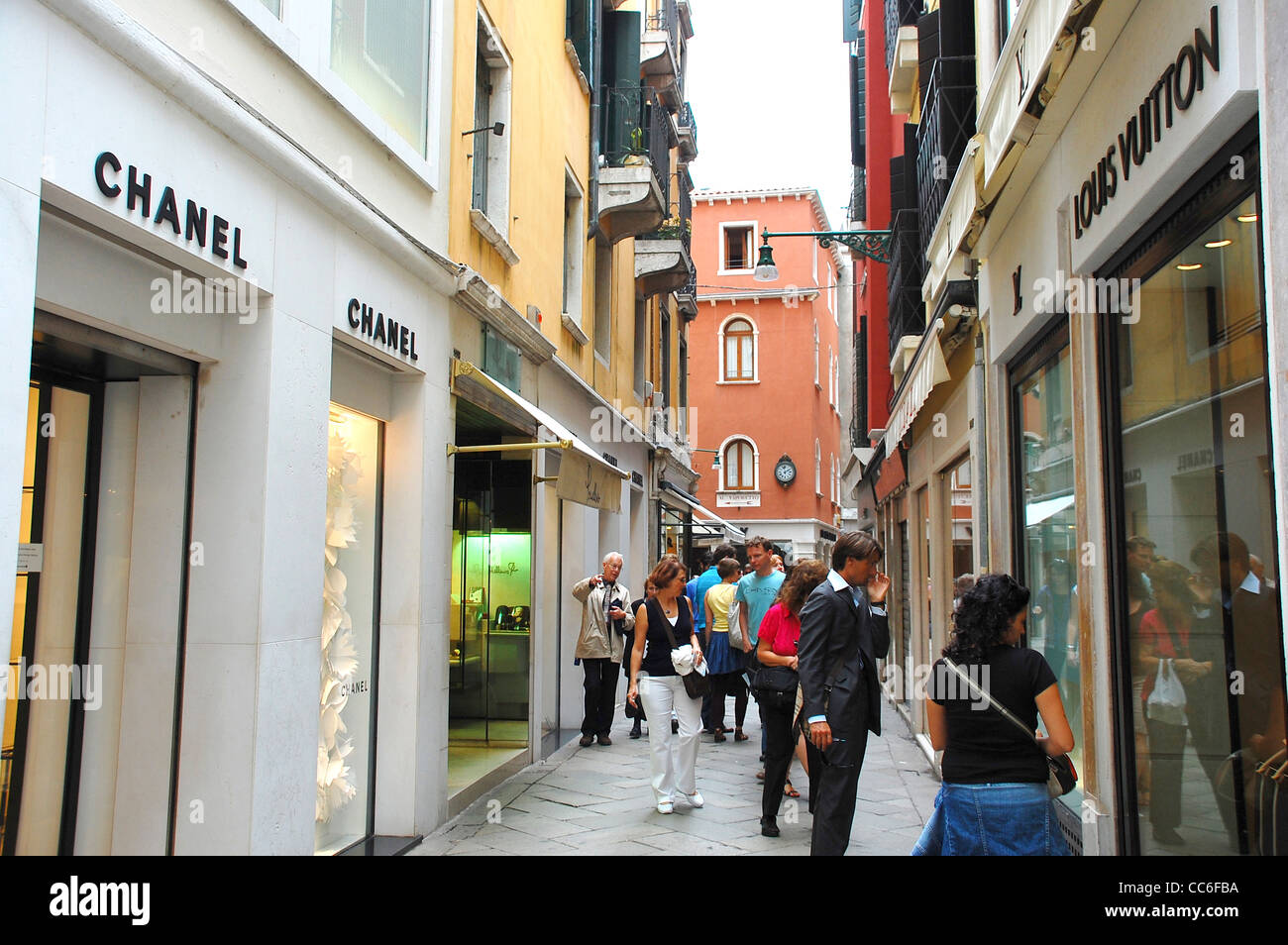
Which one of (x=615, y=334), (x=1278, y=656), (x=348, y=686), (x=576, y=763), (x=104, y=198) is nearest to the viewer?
(x=1278, y=656)

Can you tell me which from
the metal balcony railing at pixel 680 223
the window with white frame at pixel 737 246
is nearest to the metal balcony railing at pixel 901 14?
the metal balcony railing at pixel 680 223

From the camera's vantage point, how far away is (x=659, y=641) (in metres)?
8.10

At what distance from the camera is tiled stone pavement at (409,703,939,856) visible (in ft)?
22.8

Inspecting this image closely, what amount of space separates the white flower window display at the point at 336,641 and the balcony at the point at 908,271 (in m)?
7.25

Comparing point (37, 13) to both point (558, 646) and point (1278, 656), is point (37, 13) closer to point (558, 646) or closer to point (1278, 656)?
point (1278, 656)

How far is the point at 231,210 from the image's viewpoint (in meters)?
5.00

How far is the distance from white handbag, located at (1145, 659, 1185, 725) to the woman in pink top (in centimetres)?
251

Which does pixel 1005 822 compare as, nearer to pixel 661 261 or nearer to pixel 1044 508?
pixel 1044 508

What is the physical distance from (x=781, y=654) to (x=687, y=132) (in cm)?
1810

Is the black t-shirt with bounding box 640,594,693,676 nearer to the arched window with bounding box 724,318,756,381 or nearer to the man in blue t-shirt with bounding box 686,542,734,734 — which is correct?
the man in blue t-shirt with bounding box 686,542,734,734

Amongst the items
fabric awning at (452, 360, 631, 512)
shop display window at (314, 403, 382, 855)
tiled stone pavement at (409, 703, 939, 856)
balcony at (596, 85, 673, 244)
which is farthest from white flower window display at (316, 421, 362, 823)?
balcony at (596, 85, 673, 244)

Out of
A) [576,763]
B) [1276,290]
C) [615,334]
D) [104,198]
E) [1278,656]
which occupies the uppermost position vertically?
[615,334]
